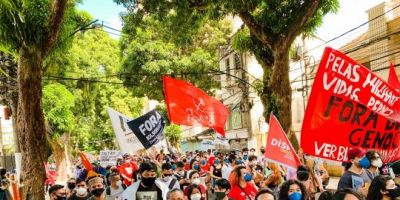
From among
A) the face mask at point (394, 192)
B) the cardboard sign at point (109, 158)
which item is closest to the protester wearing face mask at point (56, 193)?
the face mask at point (394, 192)

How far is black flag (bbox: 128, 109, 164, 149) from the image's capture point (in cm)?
1066

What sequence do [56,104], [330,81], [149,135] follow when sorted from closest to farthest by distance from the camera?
1. [330,81]
2. [149,135]
3. [56,104]

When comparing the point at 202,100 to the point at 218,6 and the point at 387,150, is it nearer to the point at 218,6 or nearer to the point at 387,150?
the point at 218,6

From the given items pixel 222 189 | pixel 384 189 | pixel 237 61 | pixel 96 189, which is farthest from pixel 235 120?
pixel 384 189

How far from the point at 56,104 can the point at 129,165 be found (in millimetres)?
6989

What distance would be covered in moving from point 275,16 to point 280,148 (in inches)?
233

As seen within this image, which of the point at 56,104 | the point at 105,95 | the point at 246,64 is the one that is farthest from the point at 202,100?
the point at 105,95

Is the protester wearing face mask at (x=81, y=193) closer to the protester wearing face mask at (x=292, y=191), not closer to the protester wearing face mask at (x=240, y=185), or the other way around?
the protester wearing face mask at (x=240, y=185)

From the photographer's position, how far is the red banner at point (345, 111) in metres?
4.98

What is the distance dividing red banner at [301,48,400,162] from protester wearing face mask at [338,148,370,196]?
0.31 m

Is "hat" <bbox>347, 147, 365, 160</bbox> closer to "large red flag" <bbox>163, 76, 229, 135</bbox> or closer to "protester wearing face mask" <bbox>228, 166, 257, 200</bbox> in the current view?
"protester wearing face mask" <bbox>228, 166, 257, 200</bbox>

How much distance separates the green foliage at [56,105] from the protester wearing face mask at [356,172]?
14.4 metres

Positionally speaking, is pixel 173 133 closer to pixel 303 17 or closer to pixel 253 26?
pixel 253 26

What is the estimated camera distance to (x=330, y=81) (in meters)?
5.00
